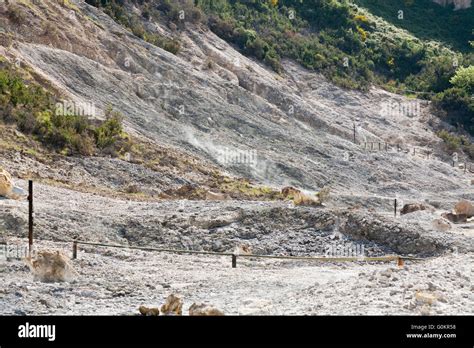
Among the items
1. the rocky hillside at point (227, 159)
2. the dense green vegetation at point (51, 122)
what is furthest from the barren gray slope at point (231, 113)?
the dense green vegetation at point (51, 122)

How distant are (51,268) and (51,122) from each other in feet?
45.3

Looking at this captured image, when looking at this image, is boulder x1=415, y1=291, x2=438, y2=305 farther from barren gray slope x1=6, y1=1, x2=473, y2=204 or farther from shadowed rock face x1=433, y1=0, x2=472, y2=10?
shadowed rock face x1=433, y1=0, x2=472, y2=10

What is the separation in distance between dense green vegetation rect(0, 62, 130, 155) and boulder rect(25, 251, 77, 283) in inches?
489

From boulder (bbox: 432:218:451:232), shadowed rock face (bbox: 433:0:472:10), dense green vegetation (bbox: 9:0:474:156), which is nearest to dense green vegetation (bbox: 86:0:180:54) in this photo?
dense green vegetation (bbox: 9:0:474:156)

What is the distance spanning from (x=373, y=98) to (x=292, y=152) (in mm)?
15524

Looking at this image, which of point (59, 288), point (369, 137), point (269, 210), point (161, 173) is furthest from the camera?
point (369, 137)

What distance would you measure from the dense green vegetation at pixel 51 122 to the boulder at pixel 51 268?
1243 cm

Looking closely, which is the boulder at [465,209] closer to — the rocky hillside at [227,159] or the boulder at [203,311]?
the rocky hillside at [227,159]

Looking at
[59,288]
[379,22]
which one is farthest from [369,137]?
[59,288]

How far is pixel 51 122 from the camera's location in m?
23.4

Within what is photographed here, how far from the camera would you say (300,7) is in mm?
53500

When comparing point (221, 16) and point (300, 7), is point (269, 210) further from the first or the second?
point (300, 7)

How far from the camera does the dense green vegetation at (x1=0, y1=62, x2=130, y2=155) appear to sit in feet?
74.1

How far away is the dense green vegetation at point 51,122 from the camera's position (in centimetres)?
2258
